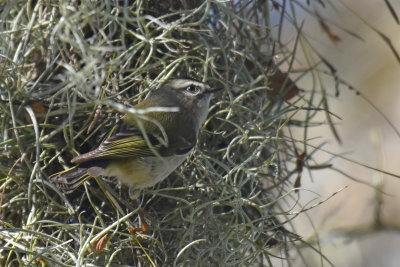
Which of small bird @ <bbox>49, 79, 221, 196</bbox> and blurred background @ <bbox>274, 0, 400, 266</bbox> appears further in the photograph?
blurred background @ <bbox>274, 0, 400, 266</bbox>

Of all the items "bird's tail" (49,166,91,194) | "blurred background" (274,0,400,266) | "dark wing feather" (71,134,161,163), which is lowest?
"blurred background" (274,0,400,266)

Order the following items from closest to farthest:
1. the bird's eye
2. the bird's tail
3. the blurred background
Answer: the bird's tail, the bird's eye, the blurred background

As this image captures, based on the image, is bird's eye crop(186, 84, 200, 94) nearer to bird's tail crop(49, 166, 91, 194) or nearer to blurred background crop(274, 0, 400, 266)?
bird's tail crop(49, 166, 91, 194)

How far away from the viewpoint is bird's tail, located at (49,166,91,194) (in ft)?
7.19

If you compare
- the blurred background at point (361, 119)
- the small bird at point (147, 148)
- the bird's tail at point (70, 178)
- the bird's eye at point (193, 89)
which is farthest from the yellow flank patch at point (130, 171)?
the blurred background at point (361, 119)

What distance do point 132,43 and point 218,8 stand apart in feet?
1.19

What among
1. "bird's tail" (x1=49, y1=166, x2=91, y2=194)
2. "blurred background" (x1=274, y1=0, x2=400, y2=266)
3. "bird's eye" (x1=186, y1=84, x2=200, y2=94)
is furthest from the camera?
"blurred background" (x1=274, y1=0, x2=400, y2=266)

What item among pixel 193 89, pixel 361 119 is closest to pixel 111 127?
pixel 193 89

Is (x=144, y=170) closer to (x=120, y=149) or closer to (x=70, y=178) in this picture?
(x=120, y=149)

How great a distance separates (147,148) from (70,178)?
13.1 inches

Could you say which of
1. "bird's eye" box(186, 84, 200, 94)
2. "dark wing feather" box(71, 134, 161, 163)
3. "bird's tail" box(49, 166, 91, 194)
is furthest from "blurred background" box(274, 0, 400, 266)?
"bird's tail" box(49, 166, 91, 194)

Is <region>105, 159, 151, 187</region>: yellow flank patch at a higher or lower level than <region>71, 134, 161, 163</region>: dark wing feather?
lower

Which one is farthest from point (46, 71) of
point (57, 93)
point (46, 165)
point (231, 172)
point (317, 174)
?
point (317, 174)

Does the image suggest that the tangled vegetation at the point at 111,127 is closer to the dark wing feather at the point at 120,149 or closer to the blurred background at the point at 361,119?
the dark wing feather at the point at 120,149
